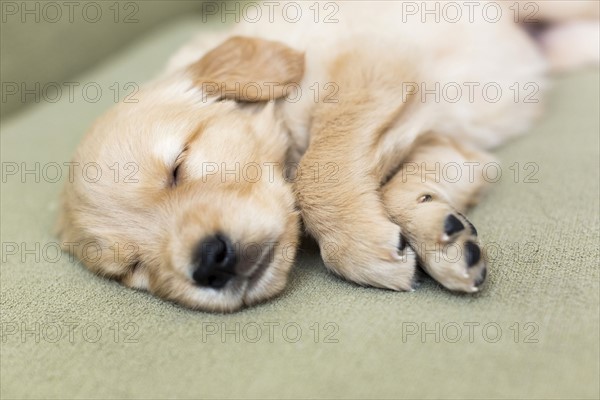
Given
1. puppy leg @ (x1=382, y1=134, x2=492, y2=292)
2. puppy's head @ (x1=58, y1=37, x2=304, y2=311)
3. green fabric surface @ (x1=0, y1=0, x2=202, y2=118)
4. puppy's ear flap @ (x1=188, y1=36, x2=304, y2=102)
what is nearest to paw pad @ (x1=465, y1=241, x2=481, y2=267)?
puppy leg @ (x1=382, y1=134, x2=492, y2=292)

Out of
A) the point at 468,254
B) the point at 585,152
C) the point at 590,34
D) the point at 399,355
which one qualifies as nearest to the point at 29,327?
the point at 399,355

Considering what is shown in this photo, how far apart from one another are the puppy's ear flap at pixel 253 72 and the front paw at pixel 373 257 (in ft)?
1.57

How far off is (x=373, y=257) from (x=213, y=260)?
34 centimetres

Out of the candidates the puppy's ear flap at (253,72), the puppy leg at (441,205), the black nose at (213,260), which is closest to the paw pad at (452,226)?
the puppy leg at (441,205)

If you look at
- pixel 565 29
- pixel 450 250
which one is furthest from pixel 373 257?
pixel 565 29

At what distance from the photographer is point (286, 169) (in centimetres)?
163

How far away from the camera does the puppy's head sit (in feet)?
4.27

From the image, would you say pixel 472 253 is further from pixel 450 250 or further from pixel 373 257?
pixel 373 257

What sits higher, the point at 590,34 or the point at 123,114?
the point at 123,114

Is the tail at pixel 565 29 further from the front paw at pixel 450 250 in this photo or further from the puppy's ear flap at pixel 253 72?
the front paw at pixel 450 250

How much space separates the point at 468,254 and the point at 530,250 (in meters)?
0.18

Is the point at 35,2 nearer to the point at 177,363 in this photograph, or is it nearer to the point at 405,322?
the point at 177,363

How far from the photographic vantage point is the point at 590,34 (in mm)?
2438

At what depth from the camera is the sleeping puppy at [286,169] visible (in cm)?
131
